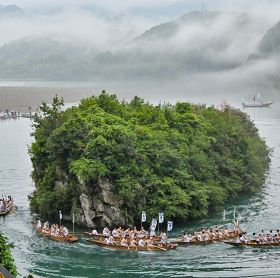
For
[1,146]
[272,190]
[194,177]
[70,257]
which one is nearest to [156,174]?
[194,177]

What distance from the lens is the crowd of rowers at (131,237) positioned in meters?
47.1

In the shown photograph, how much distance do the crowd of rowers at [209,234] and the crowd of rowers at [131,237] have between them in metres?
2.32

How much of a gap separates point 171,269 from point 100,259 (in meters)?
5.54

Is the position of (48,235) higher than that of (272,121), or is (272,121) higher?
(272,121)

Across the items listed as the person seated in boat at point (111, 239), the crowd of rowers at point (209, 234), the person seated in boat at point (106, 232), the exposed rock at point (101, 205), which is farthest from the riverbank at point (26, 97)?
the person seated in boat at point (111, 239)

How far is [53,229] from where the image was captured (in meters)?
49.8

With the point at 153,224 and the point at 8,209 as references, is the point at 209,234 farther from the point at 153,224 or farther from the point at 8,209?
the point at 8,209

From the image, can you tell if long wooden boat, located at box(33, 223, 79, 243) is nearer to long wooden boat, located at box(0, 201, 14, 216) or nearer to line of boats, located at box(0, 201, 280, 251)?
line of boats, located at box(0, 201, 280, 251)

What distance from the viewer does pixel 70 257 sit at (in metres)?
45.2

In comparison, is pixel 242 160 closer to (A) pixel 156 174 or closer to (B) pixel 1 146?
(A) pixel 156 174

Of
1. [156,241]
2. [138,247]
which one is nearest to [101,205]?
[138,247]

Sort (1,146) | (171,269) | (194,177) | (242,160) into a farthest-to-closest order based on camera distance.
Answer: (1,146) → (242,160) → (194,177) → (171,269)

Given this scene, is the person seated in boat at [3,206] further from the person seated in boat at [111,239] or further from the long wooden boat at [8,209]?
the person seated in boat at [111,239]

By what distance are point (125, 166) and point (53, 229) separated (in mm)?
8028
